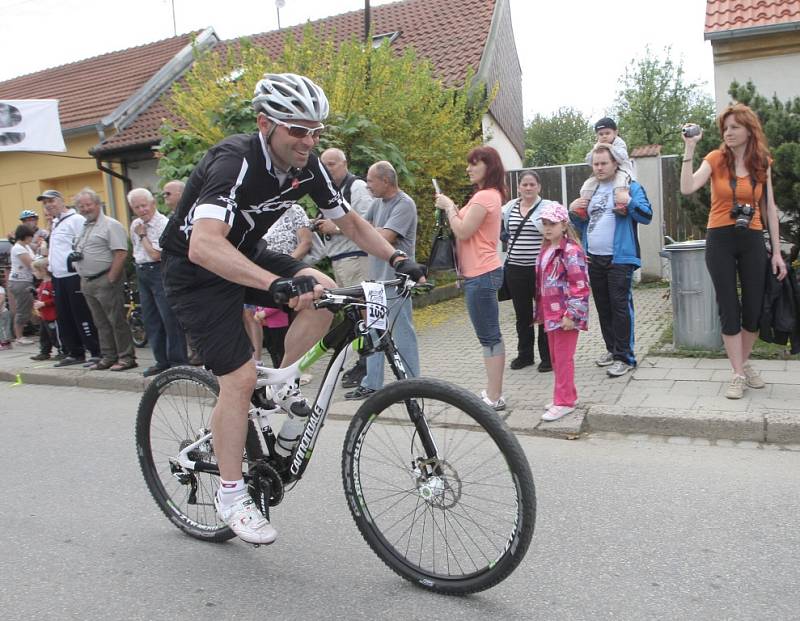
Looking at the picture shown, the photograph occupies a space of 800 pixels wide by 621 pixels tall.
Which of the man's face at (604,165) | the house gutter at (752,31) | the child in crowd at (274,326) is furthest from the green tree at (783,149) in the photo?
the child in crowd at (274,326)

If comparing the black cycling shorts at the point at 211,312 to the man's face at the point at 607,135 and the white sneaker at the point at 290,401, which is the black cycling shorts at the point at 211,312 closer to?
the white sneaker at the point at 290,401

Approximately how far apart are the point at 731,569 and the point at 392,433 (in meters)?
1.52

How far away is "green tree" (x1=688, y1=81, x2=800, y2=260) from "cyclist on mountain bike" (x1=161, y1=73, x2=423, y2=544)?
639 centimetres

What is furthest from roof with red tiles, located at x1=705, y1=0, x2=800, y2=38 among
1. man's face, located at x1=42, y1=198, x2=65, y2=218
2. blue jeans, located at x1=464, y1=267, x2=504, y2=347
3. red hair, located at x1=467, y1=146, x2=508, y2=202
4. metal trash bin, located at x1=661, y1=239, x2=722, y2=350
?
man's face, located at x1=42, y1=198, x2=65, y2=218

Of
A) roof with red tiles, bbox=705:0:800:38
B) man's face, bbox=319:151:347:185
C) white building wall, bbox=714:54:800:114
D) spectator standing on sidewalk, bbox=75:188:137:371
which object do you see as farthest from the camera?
white building wall, bbox=714:54:800:114

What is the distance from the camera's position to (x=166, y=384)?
377 cm

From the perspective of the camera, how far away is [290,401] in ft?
11.1

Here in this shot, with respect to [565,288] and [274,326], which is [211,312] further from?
[274,326]

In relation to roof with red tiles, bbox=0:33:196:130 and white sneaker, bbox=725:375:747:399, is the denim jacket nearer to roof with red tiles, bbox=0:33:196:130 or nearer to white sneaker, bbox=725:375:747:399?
white sneaker, bbox=725:375:747:399

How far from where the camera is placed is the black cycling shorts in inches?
124

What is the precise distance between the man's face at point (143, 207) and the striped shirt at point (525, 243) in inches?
144

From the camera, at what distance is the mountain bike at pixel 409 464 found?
2789 millimetres

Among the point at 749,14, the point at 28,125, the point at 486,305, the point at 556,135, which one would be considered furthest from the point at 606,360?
the point at 556,135

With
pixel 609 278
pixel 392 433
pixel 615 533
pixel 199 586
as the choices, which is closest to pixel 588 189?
pixel 609 278
